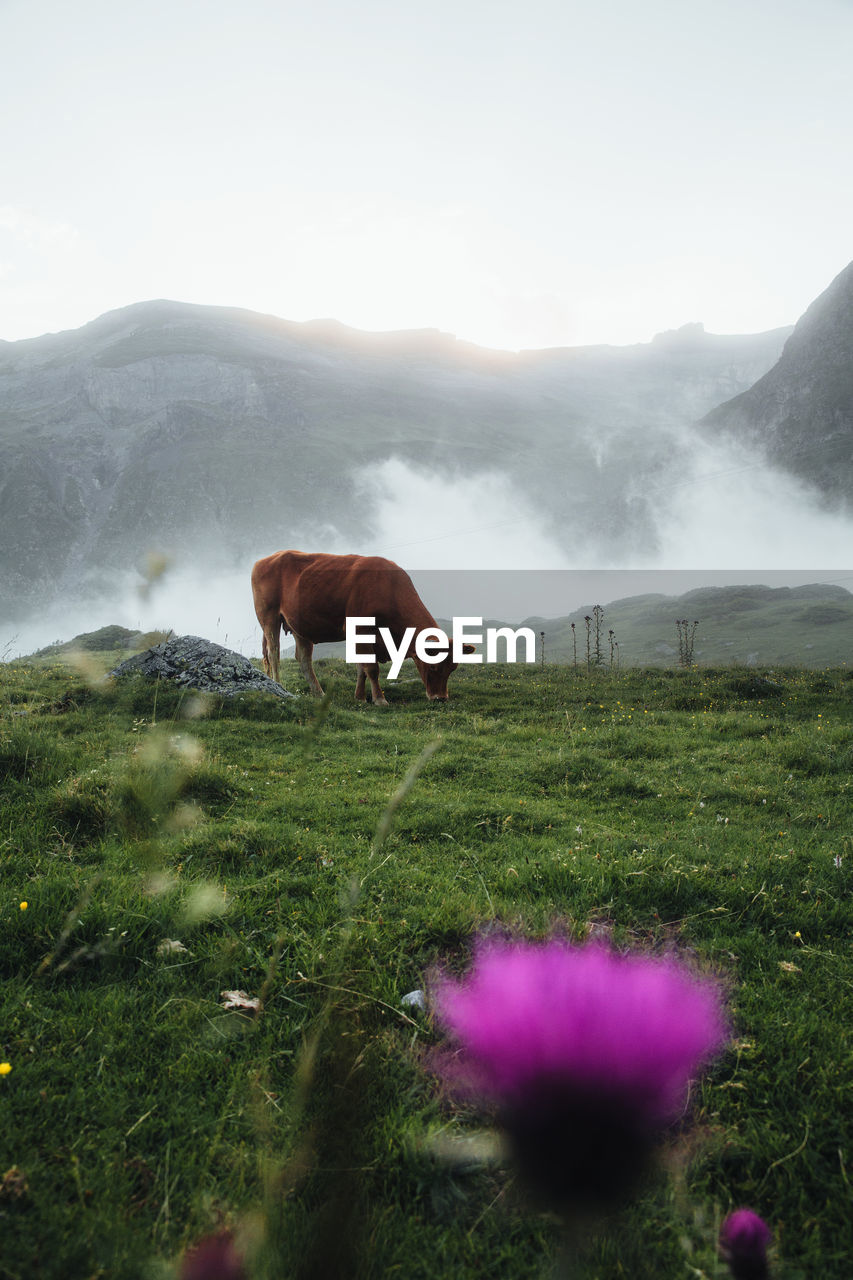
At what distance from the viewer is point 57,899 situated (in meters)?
4.14

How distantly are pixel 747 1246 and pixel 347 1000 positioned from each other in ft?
8.13

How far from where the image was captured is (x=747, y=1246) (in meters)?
1.29

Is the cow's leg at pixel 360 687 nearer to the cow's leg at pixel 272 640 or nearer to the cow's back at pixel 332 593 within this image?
the cow's back at pixel 332 593

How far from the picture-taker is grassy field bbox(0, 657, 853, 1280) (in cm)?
219

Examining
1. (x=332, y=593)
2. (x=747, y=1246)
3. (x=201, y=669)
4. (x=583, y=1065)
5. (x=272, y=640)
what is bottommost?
(x=747, y=1246)

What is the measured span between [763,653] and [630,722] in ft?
253

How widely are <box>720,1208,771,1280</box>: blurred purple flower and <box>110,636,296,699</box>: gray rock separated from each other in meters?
14.6

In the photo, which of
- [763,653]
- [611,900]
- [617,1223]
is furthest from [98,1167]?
[763,653]

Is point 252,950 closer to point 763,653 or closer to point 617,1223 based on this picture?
point 617,1223

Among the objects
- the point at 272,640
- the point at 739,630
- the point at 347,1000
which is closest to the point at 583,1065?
the point at 347,1000

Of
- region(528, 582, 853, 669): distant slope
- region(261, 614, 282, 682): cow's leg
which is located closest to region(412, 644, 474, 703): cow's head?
region(261, 614, 282, 682): cow's leg

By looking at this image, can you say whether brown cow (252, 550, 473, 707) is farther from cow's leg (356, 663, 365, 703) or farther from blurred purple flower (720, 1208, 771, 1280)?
blurred purple flower (720, 1208, 771, 1280)

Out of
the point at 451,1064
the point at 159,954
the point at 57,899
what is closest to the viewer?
the point at 451,1064

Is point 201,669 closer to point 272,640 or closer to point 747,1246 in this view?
point 272,640
